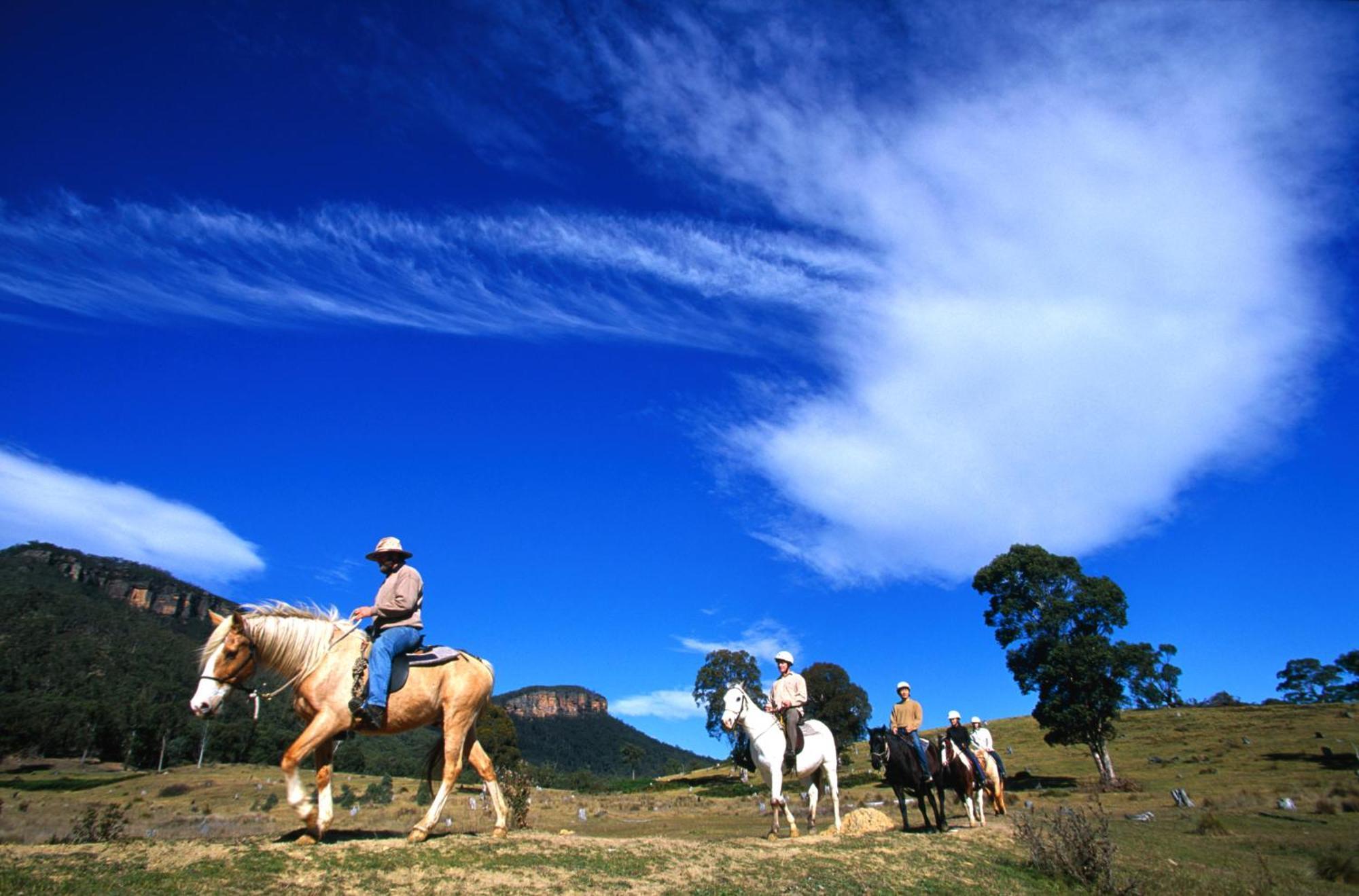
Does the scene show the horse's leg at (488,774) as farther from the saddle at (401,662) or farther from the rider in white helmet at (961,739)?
the rider in white helmet at (961,739)

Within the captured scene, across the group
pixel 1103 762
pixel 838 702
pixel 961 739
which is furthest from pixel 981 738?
pixel 838 702

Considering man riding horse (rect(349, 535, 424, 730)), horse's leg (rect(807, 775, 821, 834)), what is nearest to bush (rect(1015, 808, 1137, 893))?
horse's leg (rect(807, 775, 821, 834))

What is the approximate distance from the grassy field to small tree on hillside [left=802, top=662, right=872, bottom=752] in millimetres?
7555

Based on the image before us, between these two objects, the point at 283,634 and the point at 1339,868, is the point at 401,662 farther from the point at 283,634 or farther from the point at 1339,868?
the point at 1339,868

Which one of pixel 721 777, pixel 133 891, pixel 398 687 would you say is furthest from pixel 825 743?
pixel 721 777

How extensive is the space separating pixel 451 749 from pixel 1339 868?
17.7 m

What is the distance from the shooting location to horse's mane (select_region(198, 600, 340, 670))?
8609 millimetres

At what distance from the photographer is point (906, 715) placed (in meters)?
16.8

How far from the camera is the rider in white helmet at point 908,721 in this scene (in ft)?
50.7

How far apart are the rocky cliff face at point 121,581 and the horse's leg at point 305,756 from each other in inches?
8253

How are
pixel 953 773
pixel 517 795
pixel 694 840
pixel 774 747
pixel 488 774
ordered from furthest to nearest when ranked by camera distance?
pixel 517 795 < pixel 953 773 < pixel 774 747 < pixel 694 840 < pixel 488 774

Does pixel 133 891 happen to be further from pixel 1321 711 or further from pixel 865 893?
pixel 1321 711

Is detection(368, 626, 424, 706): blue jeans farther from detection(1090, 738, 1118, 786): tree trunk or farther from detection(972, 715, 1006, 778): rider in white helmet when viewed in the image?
detection(1090, 738, 1118, 786): tree trunk

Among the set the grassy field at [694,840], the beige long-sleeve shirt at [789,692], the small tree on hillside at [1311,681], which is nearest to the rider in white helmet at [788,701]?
the beige long-sleeve shirt at [789,692]
